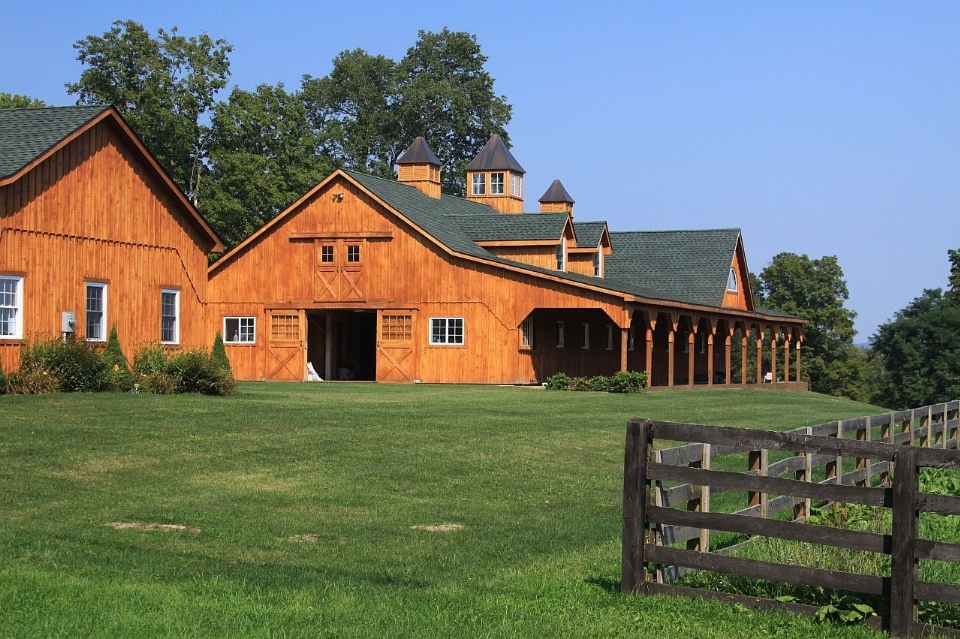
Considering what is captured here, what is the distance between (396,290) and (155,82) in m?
22.2

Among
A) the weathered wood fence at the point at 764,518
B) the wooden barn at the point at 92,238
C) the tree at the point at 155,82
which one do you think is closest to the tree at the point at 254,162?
the tree at the point at 155,82

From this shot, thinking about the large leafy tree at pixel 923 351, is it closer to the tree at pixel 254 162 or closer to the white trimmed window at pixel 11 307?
the tree at pixel 254 162

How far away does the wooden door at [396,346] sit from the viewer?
4178cm

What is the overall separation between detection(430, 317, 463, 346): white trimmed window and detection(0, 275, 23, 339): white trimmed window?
1722 cm

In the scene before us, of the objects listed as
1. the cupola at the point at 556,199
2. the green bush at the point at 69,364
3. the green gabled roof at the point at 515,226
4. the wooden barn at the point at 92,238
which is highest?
the cupola at the point at 556,199

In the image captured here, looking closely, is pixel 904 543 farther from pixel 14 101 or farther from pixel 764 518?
pixel 14 101

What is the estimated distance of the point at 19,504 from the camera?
1288cm

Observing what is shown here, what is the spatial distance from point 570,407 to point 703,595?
19.8 metres

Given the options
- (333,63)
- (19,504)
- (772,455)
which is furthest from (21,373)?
(333,63)

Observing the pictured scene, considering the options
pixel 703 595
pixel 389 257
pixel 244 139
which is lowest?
pixel 703 595

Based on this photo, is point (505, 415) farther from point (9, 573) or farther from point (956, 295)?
point (956, 295)

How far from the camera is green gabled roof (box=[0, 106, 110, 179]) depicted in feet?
86.2

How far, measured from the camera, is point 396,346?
42031 millimetres

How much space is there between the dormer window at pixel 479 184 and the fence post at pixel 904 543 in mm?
50811
